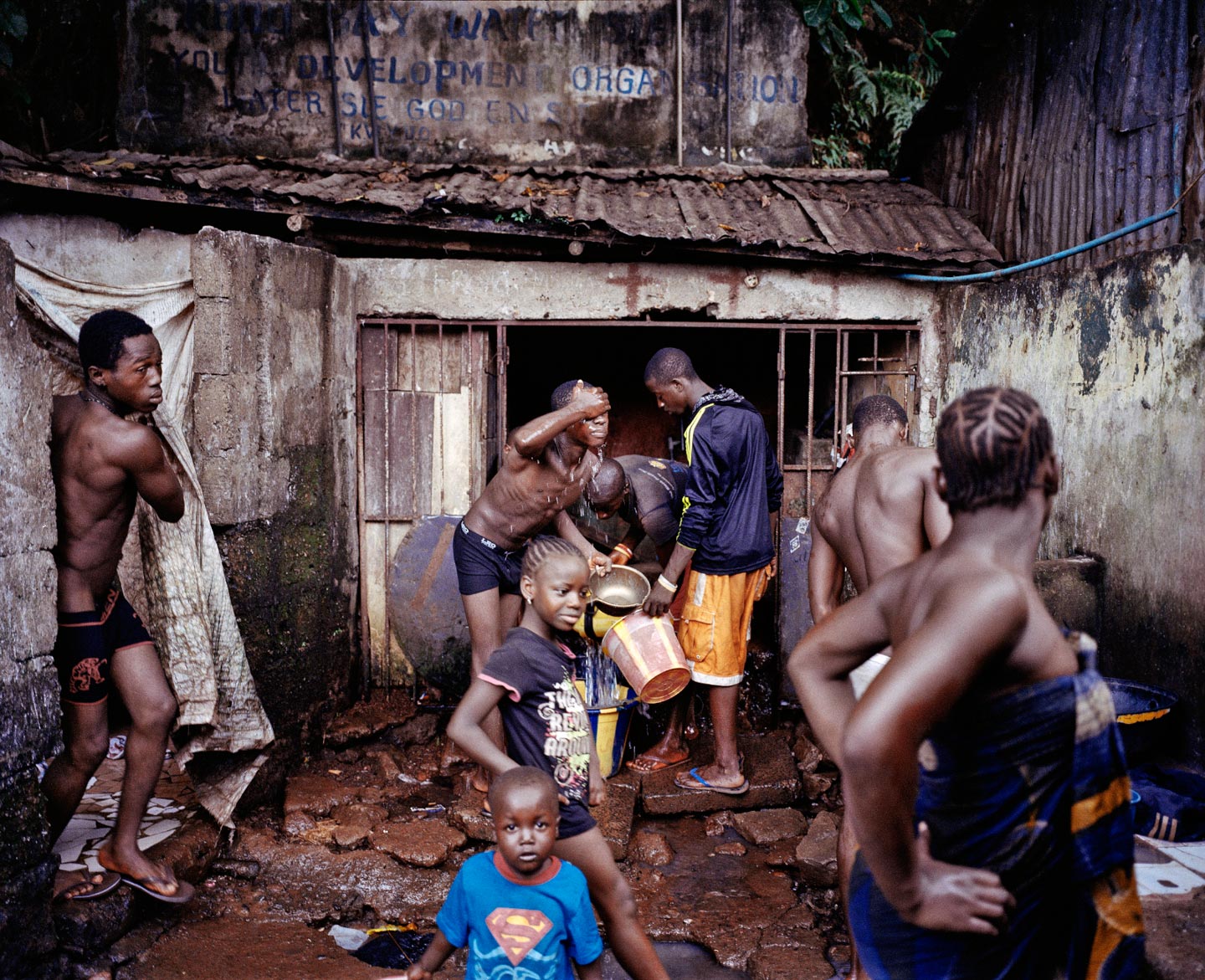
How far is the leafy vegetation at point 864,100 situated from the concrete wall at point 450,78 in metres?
1.89

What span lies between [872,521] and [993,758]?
5.73 ft

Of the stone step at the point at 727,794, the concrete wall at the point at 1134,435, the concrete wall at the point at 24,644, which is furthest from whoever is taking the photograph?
the stone step at the point at 727,794

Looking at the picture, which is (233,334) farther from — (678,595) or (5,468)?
(678,595)

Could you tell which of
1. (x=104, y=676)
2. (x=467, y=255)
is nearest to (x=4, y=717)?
(x=104, y=676)

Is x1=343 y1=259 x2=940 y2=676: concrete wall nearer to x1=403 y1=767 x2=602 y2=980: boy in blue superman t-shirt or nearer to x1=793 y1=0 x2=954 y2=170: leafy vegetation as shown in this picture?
x1=793 y1=0 x2=954 y2=170: leafy vegetation

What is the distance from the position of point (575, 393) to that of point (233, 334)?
1.77 metres

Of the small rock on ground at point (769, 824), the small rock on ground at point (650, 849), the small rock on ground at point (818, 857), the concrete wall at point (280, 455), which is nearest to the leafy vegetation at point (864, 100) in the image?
the concrete wall at point (280, 455)

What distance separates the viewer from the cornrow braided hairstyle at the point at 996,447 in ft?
5.65

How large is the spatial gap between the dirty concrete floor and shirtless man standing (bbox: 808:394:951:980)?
699mm

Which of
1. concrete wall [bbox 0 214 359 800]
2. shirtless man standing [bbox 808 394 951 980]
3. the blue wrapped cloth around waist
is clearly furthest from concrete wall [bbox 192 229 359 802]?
the blue wrapped cloth around waist

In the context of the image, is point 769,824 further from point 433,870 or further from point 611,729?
point 433,870

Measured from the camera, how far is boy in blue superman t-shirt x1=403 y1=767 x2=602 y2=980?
8.04 feet

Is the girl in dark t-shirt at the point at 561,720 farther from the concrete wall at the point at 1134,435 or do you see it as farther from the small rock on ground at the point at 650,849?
the concrete wall at the point at 1134,435

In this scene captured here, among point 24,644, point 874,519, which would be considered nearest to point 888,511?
point 874,519
